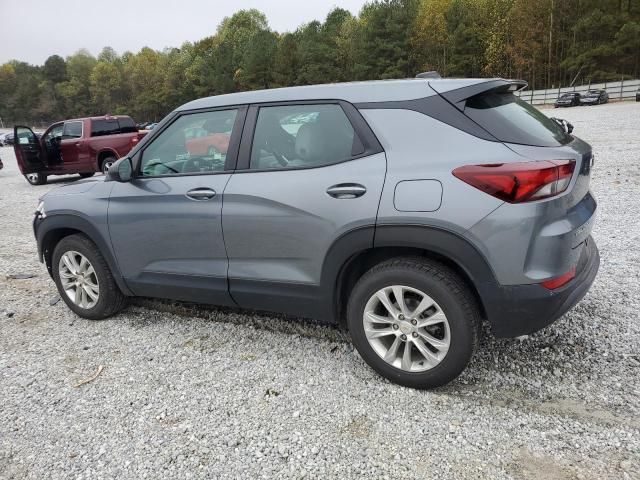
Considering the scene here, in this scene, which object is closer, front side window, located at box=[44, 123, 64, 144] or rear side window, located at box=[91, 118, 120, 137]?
rear side window, located at box=[91, 118, 120, 137]

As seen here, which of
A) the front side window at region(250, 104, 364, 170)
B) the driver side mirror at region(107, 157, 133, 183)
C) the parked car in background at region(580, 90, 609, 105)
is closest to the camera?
the front side window at region(250, 104, 364, 170)

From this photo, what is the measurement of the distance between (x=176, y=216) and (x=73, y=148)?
38.5 feet

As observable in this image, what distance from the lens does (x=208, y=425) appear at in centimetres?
269

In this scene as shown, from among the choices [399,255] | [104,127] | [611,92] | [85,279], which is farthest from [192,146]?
[611,92]

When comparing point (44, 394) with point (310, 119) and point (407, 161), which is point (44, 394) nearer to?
point (310, 119)

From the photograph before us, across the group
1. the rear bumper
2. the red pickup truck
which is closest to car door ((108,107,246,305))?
the rear bumper

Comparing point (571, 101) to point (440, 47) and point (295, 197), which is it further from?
point (295, 197)

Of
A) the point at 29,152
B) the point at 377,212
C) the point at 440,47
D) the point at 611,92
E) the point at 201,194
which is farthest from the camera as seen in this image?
the point at 440,47

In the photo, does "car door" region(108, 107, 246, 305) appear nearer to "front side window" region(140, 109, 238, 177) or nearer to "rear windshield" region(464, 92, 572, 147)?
"front side window" region(140, 109, 238, 177)

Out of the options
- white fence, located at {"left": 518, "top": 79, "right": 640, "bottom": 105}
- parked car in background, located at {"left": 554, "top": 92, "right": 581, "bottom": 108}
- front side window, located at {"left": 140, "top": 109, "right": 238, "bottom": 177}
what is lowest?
front side window, located at {"left": 140, "top": 109, "right": 238, "bottom": 177}

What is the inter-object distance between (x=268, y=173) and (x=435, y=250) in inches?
45.2

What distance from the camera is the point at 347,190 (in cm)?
276

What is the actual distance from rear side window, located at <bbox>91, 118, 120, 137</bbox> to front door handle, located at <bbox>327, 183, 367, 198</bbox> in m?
12.4

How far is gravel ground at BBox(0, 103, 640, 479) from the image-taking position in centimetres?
236
